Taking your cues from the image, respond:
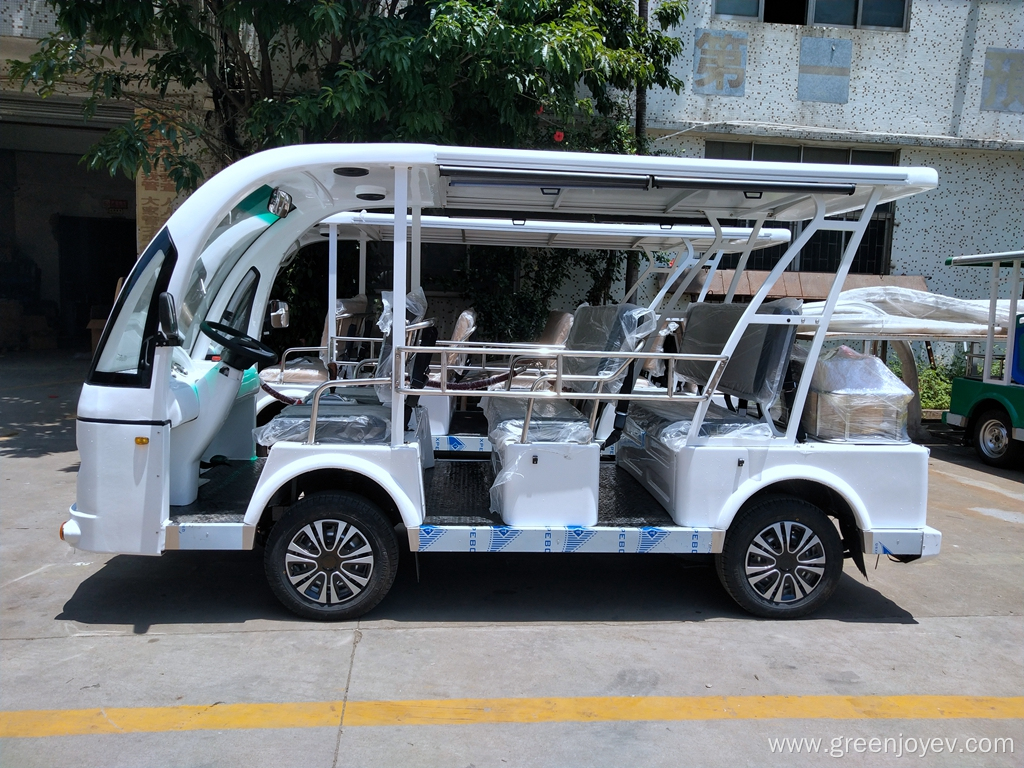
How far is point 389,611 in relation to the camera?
180 inches

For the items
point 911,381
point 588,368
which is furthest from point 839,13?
point 588,368

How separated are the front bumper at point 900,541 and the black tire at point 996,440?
6.10 metres

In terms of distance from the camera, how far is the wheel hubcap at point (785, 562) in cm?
450

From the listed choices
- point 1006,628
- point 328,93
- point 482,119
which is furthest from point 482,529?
point 482,119

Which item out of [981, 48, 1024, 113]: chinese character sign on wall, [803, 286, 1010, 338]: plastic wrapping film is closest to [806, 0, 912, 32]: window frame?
[981, 48, 1024, 113]: chinese character sign on wall

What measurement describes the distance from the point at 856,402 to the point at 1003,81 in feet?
39.9

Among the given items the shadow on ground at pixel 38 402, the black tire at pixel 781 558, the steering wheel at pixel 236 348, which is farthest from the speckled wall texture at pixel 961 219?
the shadow on ground at pixel 38 402

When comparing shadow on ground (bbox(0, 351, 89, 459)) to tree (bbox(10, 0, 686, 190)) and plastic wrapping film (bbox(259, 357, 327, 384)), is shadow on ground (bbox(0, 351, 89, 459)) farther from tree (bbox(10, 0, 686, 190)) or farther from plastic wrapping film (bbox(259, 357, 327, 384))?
tree (bbox(10, 0, 686, 190))

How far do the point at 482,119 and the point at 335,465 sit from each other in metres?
6.77

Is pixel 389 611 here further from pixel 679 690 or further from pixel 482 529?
pixel 679 690

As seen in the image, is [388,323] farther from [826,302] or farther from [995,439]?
[995,439]

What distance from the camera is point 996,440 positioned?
9789 millimetres

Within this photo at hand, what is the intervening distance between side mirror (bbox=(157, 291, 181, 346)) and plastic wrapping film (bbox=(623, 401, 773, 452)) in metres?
2.82

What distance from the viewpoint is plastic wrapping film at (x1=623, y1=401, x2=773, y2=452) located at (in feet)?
15.2
